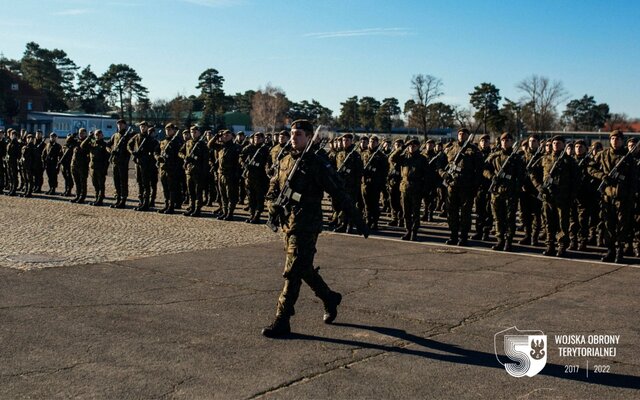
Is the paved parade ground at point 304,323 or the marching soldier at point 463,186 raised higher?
the marching soldier at point 463,186

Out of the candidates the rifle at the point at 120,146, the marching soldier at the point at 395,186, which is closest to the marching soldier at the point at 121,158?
the rifle at the point at 120,146

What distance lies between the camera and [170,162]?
17312mm

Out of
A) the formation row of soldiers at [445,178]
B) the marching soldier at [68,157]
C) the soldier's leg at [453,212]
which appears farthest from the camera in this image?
the marching soldier at [68,157]

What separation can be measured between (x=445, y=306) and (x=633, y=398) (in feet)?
9.79

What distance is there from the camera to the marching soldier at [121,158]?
18172 millimetres

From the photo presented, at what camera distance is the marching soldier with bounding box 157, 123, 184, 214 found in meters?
17.3

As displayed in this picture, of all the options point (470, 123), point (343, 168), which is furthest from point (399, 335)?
point (470, 123)

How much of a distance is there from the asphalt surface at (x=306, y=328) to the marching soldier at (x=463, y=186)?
1.95 meters

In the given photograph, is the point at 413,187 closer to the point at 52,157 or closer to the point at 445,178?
the point at 445,178

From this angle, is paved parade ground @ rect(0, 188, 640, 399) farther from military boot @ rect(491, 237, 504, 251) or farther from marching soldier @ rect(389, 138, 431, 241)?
marching soldier @ rect(389, 138, 431, 241)

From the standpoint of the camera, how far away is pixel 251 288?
8633mm

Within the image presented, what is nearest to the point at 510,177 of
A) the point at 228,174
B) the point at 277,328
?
the point at 228,174

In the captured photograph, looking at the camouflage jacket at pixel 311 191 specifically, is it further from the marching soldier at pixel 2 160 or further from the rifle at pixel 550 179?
the marching soldier at pixel 2 160

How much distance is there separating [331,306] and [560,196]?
21.2 ft
